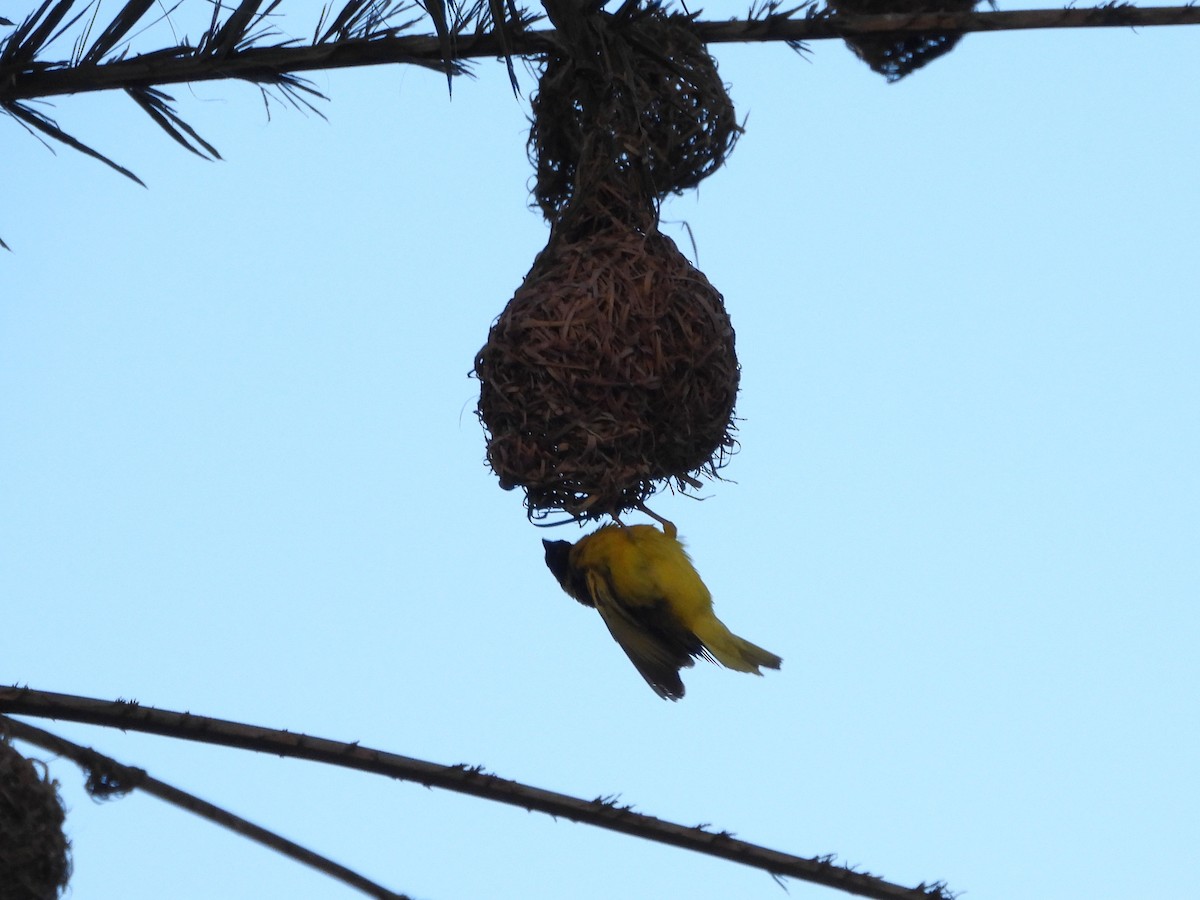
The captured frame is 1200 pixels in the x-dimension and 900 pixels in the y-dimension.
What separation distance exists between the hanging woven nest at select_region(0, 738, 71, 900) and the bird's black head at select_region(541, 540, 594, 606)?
3.91 feet

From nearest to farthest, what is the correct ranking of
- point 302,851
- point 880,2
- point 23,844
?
point 302,851 < point 23,844 < point 880,2

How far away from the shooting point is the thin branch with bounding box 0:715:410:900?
2.61 m

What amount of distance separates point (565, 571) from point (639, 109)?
105 centimetres

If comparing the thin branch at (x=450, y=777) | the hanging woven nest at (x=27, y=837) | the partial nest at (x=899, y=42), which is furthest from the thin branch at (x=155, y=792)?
the partial nest at (x=899, y=42)

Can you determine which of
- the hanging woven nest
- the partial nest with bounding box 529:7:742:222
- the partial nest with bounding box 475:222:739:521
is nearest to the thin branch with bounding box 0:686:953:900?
the hanging woven nest

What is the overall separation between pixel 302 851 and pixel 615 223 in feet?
4.63

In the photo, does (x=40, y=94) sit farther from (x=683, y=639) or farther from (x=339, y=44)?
(x=683, y=639)

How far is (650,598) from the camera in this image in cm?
347

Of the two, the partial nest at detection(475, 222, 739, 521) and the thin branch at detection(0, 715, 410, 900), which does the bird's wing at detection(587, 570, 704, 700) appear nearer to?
the partial nest at detection(475, 222, 739, 521)

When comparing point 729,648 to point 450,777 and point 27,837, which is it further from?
point 27,837

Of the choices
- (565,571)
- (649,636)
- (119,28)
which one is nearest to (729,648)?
(649,636)

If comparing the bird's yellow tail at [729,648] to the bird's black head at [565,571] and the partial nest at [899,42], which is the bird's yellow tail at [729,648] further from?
the partial nest at [899,42]

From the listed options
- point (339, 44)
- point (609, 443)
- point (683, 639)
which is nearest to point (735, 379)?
point (609, 443)

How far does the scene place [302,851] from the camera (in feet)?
8.47
